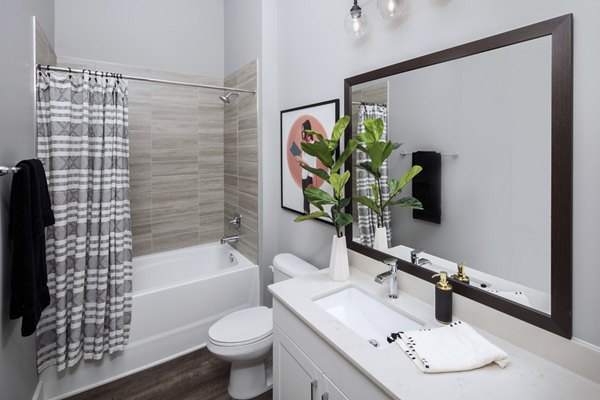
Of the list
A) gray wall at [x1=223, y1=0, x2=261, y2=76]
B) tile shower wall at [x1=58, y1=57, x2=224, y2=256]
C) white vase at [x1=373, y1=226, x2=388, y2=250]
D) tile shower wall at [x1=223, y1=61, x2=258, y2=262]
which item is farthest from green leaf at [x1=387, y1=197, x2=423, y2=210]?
tile shower wall at [x1=58, y1=57, x2=224, y2=256]

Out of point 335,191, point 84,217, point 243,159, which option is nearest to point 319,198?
point 335,191

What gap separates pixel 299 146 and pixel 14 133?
149 centimetres

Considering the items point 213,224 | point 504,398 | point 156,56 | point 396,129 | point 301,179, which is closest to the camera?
point 504,398

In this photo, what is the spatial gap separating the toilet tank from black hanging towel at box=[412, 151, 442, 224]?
0.84m

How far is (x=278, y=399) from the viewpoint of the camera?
4.57ft

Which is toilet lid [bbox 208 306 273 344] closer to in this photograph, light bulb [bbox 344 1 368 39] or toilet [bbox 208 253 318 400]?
toilet [bbox 208 253 318 400]

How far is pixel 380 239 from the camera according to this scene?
4.87 feet

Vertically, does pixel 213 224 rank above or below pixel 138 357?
above

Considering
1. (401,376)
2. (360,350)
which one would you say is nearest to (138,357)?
(360,350)

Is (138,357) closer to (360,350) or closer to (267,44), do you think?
(360,350)

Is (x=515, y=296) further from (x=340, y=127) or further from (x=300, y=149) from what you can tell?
(x=300, y=149)

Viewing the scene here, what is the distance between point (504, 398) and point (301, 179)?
1.54 m

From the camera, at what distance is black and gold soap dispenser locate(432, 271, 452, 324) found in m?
1.08

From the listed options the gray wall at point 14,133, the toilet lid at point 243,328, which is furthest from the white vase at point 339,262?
the gray wall at point 14,133
